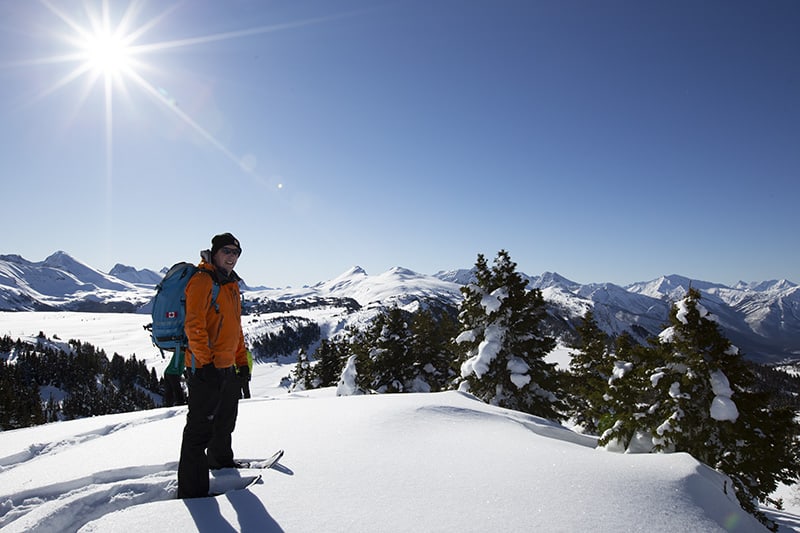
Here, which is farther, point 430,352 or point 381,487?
point 430,352

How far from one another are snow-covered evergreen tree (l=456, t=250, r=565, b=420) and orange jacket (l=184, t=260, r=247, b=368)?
43.2ft

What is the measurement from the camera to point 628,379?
11.6 m

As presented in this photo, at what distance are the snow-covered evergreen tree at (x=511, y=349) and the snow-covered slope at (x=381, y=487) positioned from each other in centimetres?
1077

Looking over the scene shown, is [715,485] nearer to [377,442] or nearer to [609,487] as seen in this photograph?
[609,487]

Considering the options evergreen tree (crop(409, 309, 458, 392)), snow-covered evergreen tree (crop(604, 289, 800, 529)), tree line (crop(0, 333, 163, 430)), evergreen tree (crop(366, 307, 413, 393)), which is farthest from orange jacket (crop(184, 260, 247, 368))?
tree line (crop(0, 333, 163, 430))

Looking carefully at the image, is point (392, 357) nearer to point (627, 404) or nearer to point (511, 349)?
point (511, 349)

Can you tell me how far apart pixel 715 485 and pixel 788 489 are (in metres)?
58.3

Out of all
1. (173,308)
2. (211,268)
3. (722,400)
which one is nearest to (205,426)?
(173,308)

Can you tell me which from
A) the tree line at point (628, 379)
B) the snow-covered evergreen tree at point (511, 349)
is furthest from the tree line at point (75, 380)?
the snow-covered evergreen tree at point (511, 349)

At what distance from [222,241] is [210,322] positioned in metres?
0.96

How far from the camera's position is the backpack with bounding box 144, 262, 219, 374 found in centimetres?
408

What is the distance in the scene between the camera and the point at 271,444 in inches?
202

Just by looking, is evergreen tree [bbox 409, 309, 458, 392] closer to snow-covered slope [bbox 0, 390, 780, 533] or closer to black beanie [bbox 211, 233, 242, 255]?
snow-covered slope [bbox 0, 390, 780, 533]

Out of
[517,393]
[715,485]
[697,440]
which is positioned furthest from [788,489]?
[715,485]
